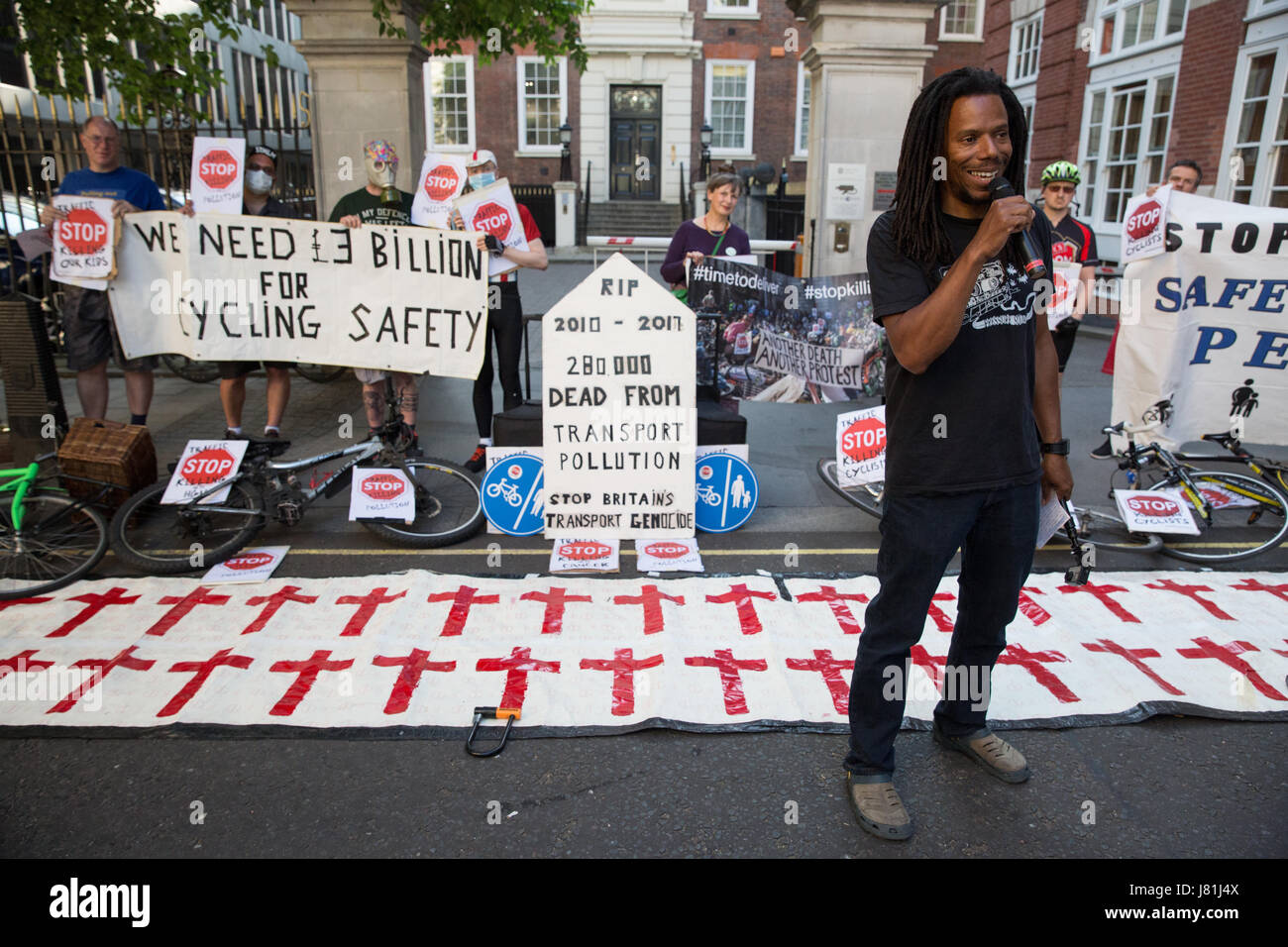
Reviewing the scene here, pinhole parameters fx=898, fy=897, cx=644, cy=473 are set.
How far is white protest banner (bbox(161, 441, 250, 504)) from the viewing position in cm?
509

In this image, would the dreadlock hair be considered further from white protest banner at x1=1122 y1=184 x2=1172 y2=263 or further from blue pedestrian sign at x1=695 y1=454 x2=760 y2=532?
white protest banner at x1=1122 y1=184 x2=1172 y2=263

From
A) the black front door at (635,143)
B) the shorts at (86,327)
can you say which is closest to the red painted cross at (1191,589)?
the shorts at (86,327)

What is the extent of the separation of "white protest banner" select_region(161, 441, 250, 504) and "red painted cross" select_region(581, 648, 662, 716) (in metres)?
2.59

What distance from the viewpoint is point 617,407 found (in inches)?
209

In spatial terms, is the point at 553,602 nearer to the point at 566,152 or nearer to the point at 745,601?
the point at 745,601

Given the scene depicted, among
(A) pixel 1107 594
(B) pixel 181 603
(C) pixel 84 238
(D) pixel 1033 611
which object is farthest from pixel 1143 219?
(C) pixel 84 238

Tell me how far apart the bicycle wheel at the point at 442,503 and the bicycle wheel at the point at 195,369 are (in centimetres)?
539

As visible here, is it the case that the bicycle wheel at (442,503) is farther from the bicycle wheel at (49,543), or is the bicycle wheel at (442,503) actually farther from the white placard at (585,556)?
the bicycle wheel at (49,543)

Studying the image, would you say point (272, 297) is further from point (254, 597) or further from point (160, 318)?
point (254, 597)

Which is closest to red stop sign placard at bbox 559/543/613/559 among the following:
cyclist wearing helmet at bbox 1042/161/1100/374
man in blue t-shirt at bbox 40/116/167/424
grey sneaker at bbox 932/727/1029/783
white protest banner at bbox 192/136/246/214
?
grey sneaker at bbox 932/727/1029/783

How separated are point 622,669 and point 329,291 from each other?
3473mm

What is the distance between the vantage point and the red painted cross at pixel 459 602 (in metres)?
4.18
